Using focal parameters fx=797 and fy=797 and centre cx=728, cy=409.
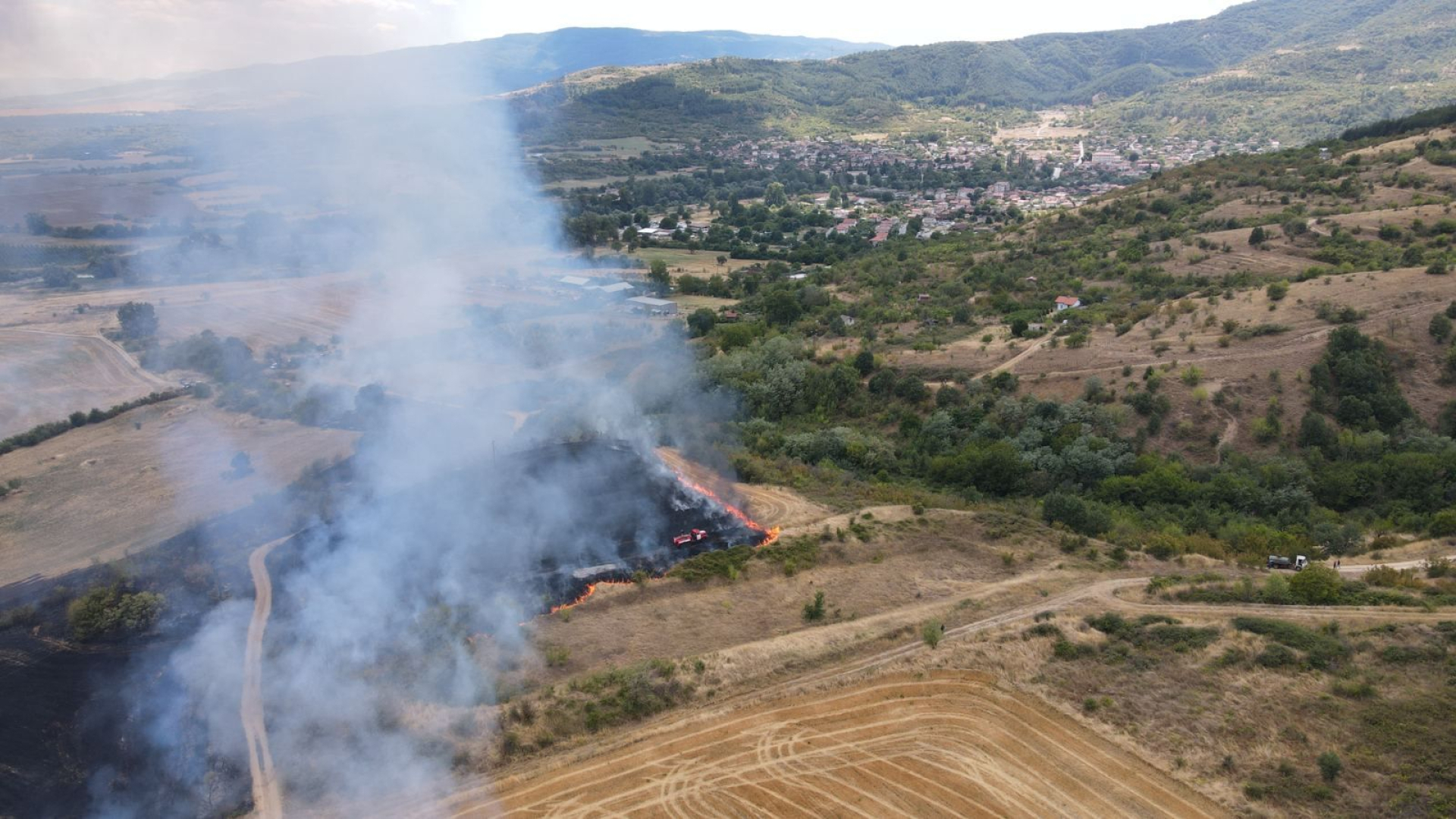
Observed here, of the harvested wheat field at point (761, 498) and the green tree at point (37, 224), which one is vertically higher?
the green tree at point (37, 224)

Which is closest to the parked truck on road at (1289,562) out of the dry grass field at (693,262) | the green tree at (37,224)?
the dry grass field at (693,262)

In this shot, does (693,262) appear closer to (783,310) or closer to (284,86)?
(783,310)

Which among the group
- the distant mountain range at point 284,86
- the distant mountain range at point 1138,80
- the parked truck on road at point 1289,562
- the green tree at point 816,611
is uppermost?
the distant mountain range at point 1138,80

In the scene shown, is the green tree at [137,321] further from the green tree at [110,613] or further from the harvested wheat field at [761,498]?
the harvested wheat field at [761,498]

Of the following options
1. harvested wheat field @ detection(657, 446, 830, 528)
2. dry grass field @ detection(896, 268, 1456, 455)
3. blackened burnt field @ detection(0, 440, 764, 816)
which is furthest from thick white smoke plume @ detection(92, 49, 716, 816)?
dry grass field @ detection(896, 268, 1456, 455)

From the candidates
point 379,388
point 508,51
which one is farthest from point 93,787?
point 508,51

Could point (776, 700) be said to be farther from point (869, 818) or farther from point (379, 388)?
point (379, 388)
